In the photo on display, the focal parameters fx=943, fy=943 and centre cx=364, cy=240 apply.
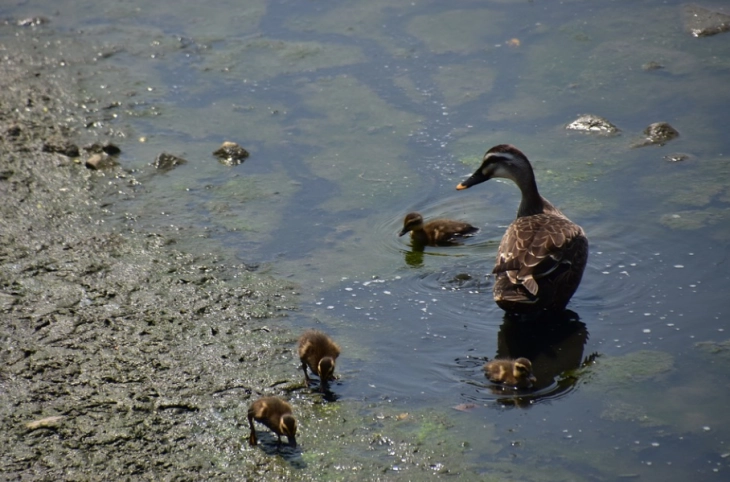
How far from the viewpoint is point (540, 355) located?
6324 millimetres

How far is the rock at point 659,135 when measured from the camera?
9039mm

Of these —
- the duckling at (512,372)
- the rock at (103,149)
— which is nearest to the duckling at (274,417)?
the duckling at (512,372)

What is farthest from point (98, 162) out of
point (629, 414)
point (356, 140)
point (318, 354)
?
point (629, 414)

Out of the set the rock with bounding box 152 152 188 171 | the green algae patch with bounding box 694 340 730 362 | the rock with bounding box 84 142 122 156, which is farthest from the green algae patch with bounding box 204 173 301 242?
the green algae patch with bounding box 694 340 730 362

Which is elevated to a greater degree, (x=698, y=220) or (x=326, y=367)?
(x=326, y=367)

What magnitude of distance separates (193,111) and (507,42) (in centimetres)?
385

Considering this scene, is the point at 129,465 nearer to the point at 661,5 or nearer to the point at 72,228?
the point at 72,228

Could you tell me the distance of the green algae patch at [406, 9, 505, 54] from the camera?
1135 centimetres

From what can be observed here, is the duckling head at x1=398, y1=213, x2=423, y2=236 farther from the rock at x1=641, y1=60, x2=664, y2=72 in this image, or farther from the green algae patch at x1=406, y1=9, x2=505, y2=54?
the rock at x1=641, y1=60, x2=664, y2=72

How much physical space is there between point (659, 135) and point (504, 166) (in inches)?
78.5

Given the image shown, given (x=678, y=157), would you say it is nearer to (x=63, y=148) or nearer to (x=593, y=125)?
(x=593, y=125)

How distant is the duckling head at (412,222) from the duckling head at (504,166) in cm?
55

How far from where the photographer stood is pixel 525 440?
533 centimetres

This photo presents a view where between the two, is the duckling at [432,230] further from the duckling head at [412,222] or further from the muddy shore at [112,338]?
the muddy shore at [112,338]
